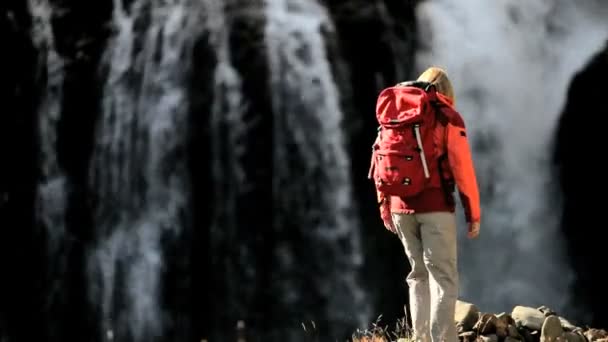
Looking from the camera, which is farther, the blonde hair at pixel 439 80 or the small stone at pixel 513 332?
the small stone at pixel 513 332

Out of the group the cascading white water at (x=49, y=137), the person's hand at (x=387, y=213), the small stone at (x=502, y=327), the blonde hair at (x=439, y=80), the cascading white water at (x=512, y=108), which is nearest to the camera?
the blonde hair at (x=439, y=80)

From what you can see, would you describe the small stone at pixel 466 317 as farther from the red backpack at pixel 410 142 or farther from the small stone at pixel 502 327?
the red backpack at pixel 410 142

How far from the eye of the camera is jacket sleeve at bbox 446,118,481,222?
3.30 metres

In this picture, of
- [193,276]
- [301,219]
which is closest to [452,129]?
[301,219]

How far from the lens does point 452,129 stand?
10.9 feet

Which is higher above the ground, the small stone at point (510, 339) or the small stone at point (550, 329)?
the small stone at point (550, 329)

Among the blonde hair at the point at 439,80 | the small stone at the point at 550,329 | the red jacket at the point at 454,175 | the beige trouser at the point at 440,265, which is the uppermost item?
the blonde hair at the point at 439,80

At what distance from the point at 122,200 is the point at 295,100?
8.87 ft

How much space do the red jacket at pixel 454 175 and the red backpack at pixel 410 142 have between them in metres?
0.04

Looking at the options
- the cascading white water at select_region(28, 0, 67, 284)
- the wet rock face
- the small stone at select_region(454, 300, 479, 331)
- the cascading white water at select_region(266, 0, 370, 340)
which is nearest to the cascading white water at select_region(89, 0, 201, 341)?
the cascading white water at select_region(28, 0, 67, 284)

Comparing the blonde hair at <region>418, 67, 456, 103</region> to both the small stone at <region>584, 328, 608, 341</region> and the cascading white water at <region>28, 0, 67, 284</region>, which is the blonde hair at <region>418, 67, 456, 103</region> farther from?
the cascading white water at <region>28, 0, 67, 284</region>

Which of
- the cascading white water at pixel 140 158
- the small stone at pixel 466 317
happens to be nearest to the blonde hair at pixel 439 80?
the small stone at pixel 466 317

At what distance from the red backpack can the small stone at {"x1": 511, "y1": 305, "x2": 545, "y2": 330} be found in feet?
6.23

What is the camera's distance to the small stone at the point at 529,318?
190 inches
